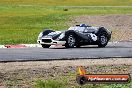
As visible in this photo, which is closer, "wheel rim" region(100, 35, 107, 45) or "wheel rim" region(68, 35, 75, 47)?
"wheel rim" region(68, 35, 75, 47)

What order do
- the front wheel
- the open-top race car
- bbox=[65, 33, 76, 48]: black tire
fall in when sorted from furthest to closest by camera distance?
1. the front wheel
2. bbox=[65, 33, 76, 48]: black tire
3. the open-top race car

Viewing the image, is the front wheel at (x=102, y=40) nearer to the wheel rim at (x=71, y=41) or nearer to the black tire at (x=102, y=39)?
the black tire at (x=102, y=39)

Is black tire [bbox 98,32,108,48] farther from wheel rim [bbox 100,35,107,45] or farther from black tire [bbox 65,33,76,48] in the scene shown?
black tire [bbox 65,33,76,48]

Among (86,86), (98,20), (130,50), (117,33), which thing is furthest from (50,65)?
(98,20)

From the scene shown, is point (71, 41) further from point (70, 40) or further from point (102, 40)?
point (102, 40)

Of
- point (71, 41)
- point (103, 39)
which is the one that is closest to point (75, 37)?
point (71, 41)

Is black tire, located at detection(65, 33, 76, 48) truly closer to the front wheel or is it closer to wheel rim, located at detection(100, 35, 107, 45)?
the front wheel

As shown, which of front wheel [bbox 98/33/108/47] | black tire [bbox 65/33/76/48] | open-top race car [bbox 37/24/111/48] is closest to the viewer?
open-top race car [bbox 37/24/111/48]

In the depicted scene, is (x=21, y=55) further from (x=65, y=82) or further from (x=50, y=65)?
(x=65, y=82)

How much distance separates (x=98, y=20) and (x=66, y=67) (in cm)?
3566

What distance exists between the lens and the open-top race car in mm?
26938

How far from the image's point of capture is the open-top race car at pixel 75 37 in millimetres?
26938

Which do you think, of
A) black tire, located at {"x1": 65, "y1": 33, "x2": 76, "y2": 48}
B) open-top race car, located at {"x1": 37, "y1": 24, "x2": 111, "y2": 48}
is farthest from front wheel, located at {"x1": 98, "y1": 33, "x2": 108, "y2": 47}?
black tire, located at {"x1": 65, "y1": 33, "x2": 76, "y2": 48}

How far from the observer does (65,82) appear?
14.4 meters
